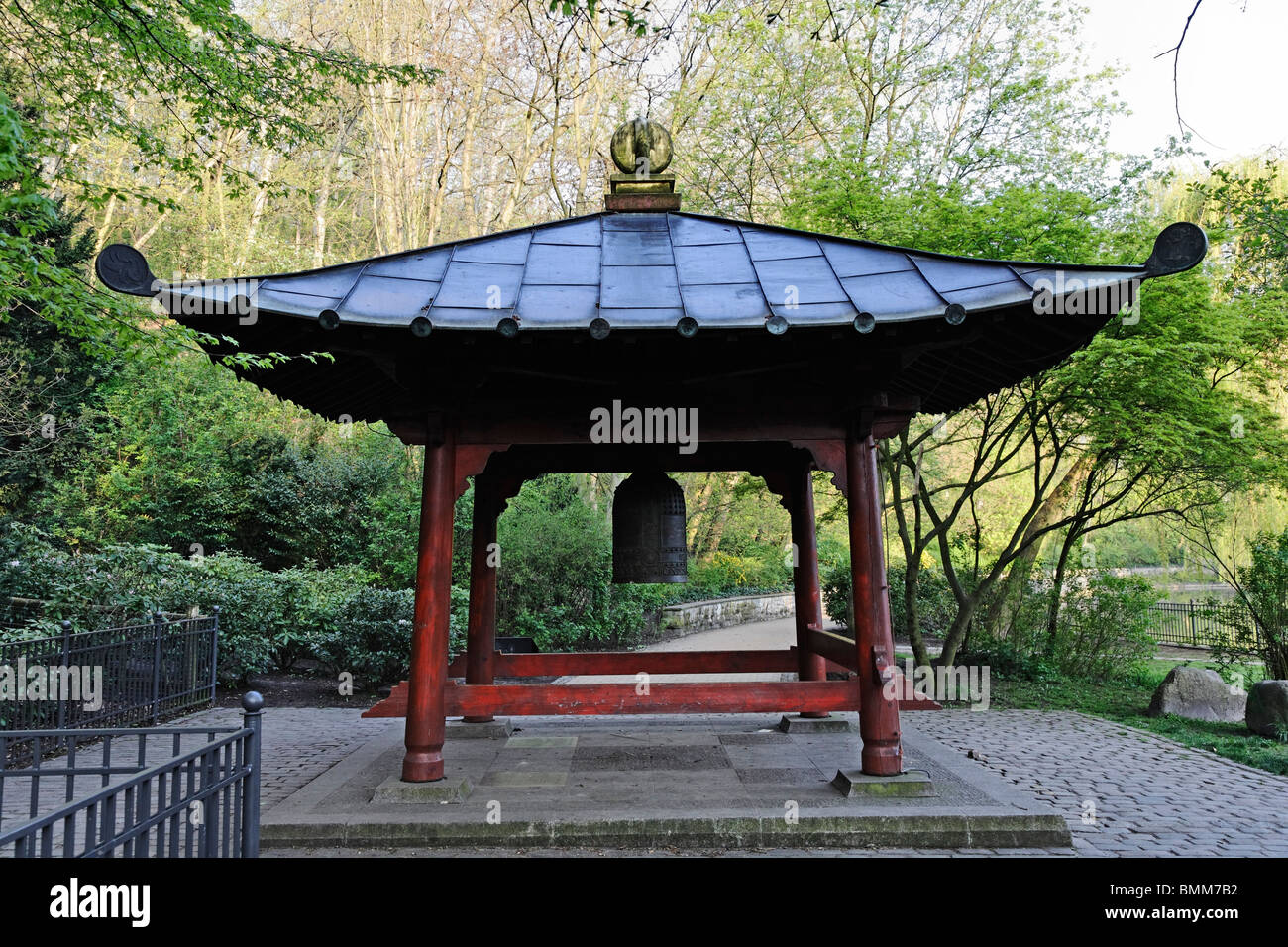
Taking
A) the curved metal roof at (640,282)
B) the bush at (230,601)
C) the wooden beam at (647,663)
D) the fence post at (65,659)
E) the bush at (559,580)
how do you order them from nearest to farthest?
1. the curved metal roof at (640,282)
2. the wooden beam at (647,663)
3. the fence post at (65,659)
4. the bush at (230,601)
5. the bush at (559,580)

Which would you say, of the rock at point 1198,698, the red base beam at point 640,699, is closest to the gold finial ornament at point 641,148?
the red base beam at point 640,699

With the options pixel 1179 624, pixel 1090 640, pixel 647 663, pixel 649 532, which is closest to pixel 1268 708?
pixel 1090 640

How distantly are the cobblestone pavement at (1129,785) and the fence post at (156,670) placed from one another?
932 cm

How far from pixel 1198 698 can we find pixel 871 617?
8.51 m

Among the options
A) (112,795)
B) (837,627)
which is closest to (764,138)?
(837,627)

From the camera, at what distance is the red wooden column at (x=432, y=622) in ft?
19.2

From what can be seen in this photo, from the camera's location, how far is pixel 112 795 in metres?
3.12

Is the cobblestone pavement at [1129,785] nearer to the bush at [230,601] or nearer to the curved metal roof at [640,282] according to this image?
the curved metal roof at [640,282]

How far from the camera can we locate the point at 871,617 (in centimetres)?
598

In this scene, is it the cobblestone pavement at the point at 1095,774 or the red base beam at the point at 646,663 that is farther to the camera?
the red base beam at the point at 646,663
